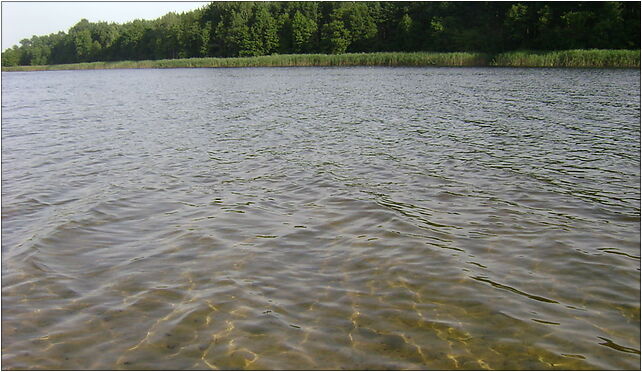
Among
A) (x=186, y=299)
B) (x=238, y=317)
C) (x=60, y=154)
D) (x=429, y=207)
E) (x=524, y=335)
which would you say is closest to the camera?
(x=524, y=335)

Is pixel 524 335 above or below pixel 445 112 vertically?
below

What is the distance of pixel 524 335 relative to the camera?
5.23m

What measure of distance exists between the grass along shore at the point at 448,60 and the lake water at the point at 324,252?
1556 inches

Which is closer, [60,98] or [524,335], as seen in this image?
[524,335]

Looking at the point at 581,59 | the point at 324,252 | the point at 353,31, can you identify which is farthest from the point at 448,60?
the point at 324,252

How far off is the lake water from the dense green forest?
65770mm

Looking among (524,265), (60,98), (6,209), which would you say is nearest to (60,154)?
(6,209)

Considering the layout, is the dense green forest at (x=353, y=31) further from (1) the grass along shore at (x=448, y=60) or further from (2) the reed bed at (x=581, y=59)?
(2) the reed bed at (x=581, y=59)

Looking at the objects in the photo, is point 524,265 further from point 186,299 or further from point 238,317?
point 186,299

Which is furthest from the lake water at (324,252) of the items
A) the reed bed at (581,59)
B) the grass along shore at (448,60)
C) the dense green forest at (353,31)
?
the dense green forest at (353,31)

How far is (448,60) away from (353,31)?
149 ft

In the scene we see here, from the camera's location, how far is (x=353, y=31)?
10256 centimetres

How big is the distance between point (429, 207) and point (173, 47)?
12458 cm

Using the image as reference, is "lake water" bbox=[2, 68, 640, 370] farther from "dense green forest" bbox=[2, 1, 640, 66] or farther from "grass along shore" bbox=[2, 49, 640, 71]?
"dense green forest" bbox=[2, 1, 640, 66]
